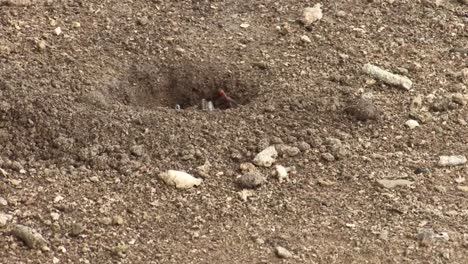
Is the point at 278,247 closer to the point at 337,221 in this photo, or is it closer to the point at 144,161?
the point at 337,221

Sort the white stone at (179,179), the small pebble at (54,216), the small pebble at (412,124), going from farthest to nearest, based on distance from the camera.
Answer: the small pebble at (412,124), the white stone at (179,179), the small pebble at (54,216)

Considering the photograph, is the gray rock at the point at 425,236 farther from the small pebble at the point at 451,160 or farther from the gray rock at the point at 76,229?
the gray rock at the point at 76,229

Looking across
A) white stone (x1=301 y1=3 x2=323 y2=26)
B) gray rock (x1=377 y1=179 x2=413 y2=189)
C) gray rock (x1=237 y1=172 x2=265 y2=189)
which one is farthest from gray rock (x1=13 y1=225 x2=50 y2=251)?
white stone (x1=301 y1=3 x2=323 y2=26)

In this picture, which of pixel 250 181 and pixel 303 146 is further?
pixel 303 146

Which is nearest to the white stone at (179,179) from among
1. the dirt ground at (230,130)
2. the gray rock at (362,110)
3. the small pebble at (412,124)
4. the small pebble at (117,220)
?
the dirt ground at (230,130)

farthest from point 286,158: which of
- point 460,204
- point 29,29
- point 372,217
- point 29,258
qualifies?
point 29,29

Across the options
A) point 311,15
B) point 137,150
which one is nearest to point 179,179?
point 137,150

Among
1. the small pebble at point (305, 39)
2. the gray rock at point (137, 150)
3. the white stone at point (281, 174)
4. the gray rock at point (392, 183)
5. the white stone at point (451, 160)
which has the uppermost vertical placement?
the small pebble at point (305, 39)

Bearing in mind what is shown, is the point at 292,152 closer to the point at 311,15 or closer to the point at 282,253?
the point at 282,253
